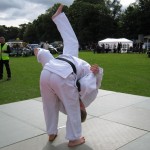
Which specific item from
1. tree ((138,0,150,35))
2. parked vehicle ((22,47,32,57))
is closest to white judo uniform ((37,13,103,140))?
parked vehicle ((22,47,32,57))

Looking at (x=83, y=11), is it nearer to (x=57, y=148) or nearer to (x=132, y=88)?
(x=132, y=88)

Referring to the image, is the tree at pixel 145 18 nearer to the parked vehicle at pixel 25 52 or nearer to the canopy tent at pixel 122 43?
the canopy tent at pixel 122 43

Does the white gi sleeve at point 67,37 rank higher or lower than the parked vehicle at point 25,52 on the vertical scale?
higher

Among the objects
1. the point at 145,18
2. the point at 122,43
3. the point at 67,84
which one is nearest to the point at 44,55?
the point at 67,84

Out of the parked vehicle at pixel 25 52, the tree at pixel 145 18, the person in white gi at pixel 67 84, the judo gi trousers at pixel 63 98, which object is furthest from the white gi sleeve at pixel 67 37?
the tree at pixel 145 18

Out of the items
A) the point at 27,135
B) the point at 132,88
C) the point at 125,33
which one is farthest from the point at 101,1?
the point at 27,135

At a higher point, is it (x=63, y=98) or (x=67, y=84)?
(x=67, y=84)

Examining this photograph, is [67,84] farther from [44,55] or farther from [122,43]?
[122,43]

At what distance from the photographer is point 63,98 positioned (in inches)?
171

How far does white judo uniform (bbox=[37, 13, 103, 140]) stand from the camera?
431 centimetres

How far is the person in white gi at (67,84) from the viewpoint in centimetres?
431

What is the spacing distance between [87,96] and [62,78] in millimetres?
469

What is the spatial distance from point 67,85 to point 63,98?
0.20 meters

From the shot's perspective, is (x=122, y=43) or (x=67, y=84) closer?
(x=67, y=84)
